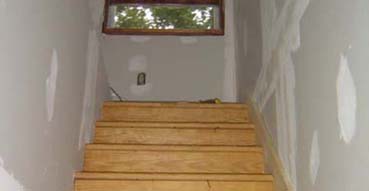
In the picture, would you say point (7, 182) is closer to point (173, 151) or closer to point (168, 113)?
point (173, 151)

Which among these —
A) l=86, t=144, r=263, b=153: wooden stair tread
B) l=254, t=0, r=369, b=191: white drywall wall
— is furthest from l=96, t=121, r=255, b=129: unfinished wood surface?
l=254, t=0, r=369, b=191: white drywall wall

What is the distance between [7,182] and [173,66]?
9.63 ft

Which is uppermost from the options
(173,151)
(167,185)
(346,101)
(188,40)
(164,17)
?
(164,17)

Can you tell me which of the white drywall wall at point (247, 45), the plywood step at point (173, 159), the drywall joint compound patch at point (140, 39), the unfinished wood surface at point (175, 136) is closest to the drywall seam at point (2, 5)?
the plywood step at point (173, 159)

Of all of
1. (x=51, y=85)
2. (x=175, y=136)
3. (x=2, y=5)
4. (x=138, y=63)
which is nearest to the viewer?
(x=2, y=5)

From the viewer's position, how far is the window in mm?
4312

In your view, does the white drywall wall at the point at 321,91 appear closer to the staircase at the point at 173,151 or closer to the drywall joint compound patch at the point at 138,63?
the staircase at the point at 173,151

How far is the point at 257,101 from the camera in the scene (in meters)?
2.93

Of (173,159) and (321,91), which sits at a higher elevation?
(321,91)

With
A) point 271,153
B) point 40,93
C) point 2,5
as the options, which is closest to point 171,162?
point 271,153

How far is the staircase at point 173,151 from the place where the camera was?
2322mm

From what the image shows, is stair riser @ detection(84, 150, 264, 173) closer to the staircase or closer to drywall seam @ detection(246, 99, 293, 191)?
the staircase

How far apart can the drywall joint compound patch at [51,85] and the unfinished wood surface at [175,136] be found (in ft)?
3.35

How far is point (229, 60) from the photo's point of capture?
424 cm
